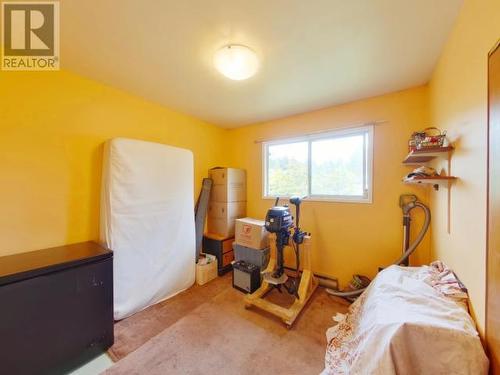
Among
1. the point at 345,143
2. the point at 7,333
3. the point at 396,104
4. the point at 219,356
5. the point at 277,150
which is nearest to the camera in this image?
the point at 7,333

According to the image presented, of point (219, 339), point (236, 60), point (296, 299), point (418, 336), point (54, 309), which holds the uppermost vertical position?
point (236, 60)

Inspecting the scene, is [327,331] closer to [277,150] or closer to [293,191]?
[293,191]

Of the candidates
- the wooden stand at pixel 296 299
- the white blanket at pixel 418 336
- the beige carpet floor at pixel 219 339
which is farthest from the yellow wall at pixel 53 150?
the white blanket at pixel 418 336

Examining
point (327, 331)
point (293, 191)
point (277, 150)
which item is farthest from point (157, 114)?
point (327, 331)

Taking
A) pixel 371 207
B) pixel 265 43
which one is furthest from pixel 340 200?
pixel 265 43

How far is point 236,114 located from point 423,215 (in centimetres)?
262

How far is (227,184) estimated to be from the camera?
3094 millimetres

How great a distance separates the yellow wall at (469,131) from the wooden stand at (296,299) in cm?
121

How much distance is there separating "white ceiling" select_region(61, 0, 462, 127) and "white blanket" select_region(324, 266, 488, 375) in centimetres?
173

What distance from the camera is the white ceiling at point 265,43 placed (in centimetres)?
121

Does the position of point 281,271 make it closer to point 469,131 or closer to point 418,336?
point 418,336

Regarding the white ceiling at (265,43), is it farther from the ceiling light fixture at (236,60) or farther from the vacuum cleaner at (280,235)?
the vacuum cleaner at (280,235)

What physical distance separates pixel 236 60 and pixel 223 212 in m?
2.12

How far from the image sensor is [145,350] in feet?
5.23
